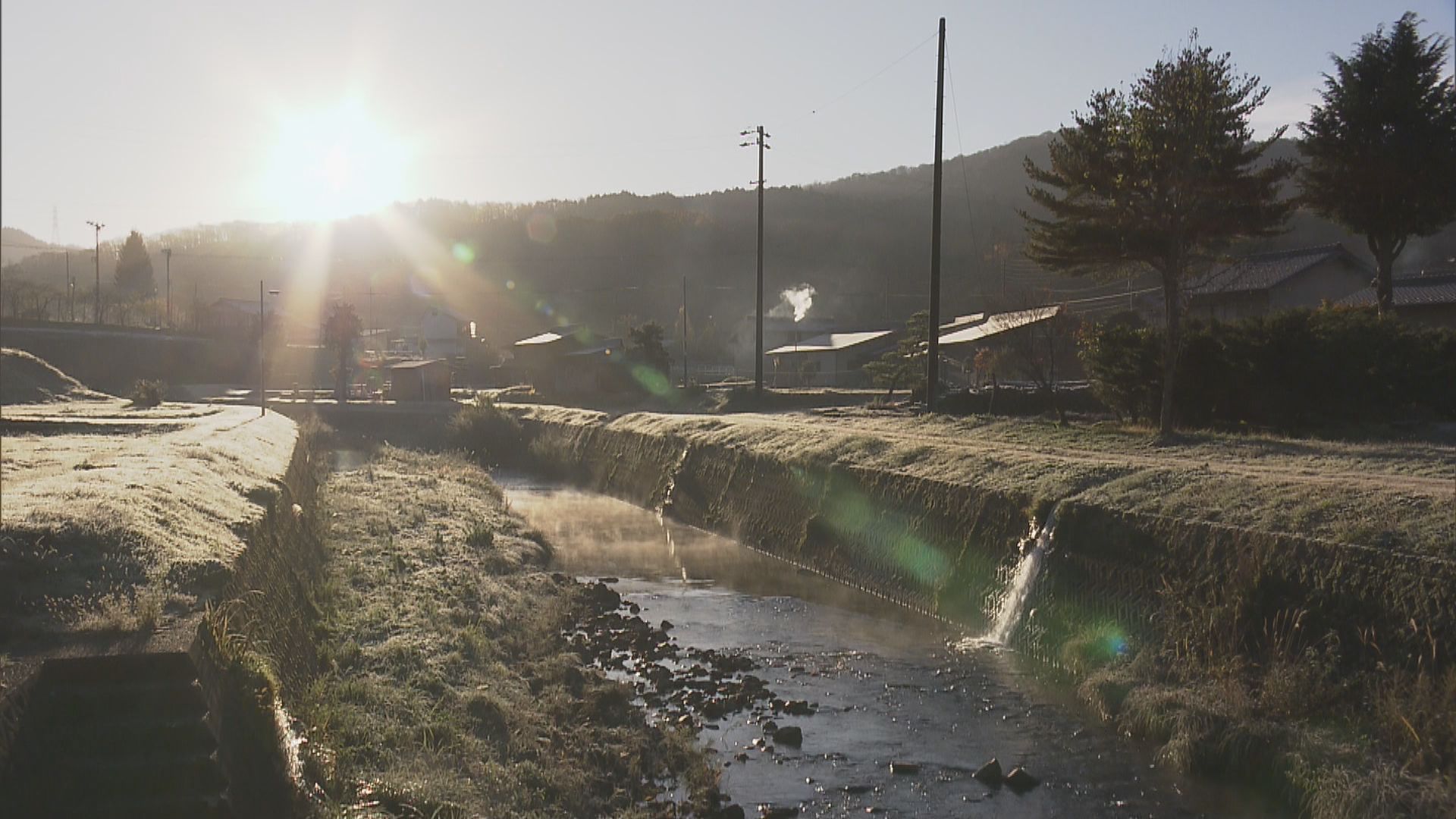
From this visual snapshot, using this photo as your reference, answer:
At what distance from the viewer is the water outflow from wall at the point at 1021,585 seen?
56.1ft

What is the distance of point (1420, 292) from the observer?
→ 38969mm

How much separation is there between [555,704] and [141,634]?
19.4 feet

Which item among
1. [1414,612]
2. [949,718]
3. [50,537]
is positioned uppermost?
[50,537]

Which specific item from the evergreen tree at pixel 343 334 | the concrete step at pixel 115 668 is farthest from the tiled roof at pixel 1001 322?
the evergreen tree at pixel 343 334

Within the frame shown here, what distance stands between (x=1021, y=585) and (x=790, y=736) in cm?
611

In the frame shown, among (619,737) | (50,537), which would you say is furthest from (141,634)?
(619,737)

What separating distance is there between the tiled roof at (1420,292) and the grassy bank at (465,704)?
29916mm

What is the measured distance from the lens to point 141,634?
27.1 feet

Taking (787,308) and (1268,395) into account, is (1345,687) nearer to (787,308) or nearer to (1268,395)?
(1268,395)

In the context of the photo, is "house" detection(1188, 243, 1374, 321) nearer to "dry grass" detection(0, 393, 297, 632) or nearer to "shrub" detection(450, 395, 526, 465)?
"shrub" detection(450, 395, 526, 465)

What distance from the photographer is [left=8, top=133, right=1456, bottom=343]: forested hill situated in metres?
118

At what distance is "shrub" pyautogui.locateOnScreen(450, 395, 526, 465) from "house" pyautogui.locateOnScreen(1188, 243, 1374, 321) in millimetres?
27445

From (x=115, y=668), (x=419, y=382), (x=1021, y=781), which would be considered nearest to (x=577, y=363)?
(x=419, y=382)

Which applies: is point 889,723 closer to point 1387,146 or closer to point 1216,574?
point 1216,574
